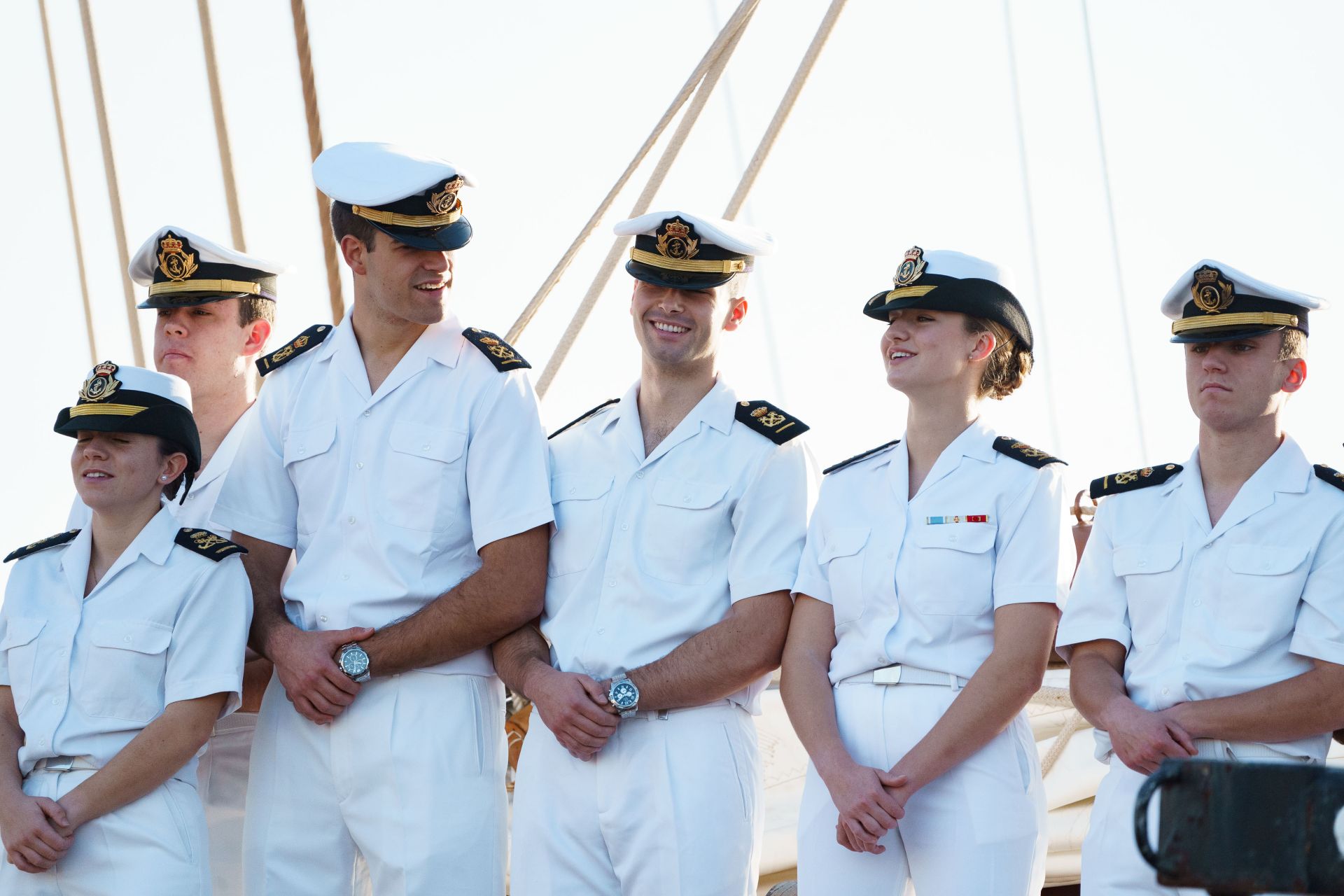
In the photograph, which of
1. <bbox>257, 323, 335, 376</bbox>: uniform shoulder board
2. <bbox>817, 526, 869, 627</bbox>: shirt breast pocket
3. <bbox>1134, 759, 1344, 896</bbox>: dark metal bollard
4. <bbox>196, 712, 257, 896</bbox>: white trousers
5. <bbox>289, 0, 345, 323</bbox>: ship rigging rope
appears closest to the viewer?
<bbox>1134, 759, 1344, 896</bbox>: dark metal bollard

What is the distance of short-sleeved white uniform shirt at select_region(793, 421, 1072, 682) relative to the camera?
3.08 meters

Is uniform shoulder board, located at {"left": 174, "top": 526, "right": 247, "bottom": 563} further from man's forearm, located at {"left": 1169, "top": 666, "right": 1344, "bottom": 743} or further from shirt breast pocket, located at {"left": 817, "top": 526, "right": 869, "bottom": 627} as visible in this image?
man's forearm, located at {"left": 1169, "top": 666, "right": 1344, "bottom": 743}

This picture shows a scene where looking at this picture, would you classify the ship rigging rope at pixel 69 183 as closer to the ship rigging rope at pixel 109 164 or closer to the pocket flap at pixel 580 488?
the ship rigging rope at pixel 109 164

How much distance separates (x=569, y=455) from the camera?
347cm

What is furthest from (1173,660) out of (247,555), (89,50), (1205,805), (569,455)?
(89,50)

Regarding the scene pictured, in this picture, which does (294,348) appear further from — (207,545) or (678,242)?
(678,242)

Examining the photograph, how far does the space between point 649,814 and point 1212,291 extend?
149cm

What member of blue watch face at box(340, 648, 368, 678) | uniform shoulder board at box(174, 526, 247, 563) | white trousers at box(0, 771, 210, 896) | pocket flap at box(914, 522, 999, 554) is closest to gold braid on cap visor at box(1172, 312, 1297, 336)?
pocket flap at box(914, 522, 999, 554)

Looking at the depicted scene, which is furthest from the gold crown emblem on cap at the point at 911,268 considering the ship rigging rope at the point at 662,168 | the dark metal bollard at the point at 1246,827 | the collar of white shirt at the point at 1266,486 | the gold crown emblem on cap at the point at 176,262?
the dark metal bollard at the point at 1246,827

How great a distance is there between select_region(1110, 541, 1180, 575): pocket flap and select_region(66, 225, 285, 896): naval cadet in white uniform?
196 centimetres

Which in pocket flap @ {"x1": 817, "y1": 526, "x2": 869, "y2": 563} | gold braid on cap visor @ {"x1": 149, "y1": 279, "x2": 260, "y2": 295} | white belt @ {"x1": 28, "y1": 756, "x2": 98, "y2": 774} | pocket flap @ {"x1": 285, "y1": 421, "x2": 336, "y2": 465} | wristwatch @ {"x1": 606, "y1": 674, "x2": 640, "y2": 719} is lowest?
white belt @ {"x1": 28, "y1": 756, "x2": 98, "y2": 774}

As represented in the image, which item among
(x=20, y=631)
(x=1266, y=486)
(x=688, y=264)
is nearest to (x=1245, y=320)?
(x=1266, y=486)

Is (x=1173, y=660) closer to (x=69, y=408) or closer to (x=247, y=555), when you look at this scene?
(x=247, y=555)

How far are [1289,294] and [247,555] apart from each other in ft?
7.14
